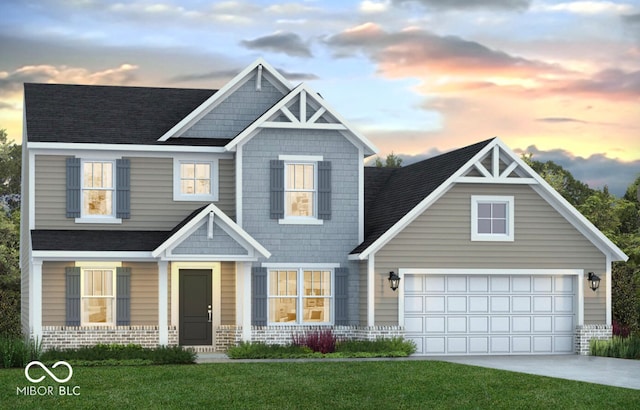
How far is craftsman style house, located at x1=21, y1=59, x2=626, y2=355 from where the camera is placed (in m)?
29.3

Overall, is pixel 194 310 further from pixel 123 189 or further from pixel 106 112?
pixel 106 112

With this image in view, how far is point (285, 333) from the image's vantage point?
29719 millimetres

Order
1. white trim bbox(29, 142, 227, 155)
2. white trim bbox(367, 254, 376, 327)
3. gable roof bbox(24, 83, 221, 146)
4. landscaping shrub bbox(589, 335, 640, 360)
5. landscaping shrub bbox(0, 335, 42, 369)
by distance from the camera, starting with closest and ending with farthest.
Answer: landscaping shrub bbox(0, 335, 42, 369) < landscaping shrub bbox(589, 335, 640, 360) < white trim bbox(367, 254, 376, 327) < white trim bbox(29, 142, 227, 155) < gable roof bbox(24, 83, 221, 146)

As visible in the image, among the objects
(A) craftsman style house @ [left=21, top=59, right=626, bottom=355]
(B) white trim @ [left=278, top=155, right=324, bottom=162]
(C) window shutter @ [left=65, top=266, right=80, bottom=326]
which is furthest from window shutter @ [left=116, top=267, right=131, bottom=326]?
(B) white trim @ [left=278, top=155, right=324, bottom=162]

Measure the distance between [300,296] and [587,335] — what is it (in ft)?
27.0

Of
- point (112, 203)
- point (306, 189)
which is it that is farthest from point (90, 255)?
point (306, 189)

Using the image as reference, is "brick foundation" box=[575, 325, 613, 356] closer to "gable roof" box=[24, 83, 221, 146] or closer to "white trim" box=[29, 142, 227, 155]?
"white trim" box=[29, 142, 227, 155]

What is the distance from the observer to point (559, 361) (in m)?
27.9

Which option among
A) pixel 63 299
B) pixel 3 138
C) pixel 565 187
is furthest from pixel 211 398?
pixel 565 187

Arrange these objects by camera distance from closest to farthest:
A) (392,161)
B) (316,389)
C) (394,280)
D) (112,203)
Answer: (316,389), (394,280), (112,203), (392,161)

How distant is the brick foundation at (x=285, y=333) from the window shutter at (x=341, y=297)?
252 millimetres

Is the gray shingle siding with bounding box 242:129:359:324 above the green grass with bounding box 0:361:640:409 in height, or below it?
above

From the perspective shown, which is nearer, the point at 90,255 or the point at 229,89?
the point at 90,255

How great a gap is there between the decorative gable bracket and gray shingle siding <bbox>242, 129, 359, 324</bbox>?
3382 millimetres
